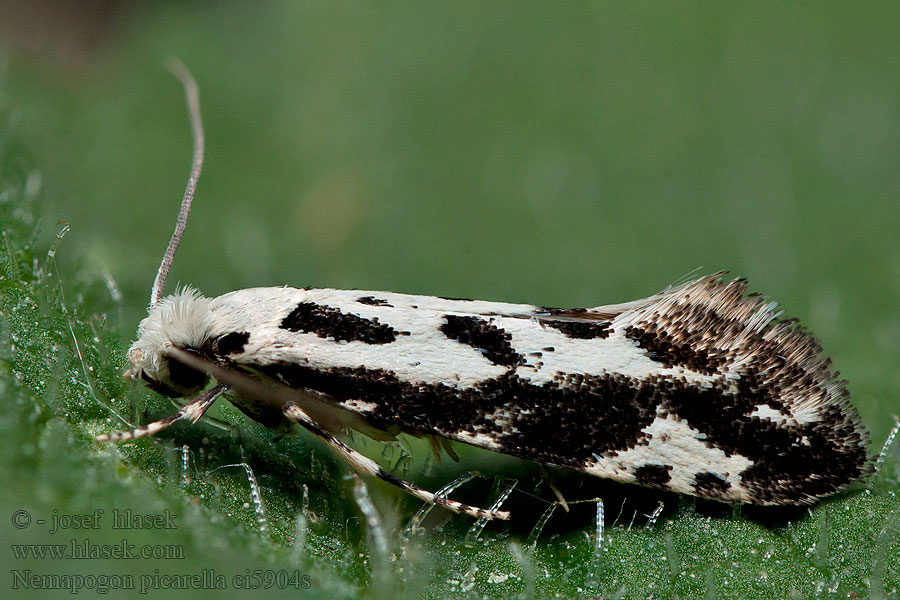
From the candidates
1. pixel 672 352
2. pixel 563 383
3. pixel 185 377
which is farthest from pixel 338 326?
pixel 672 352

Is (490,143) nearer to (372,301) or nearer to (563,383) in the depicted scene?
(372,301)

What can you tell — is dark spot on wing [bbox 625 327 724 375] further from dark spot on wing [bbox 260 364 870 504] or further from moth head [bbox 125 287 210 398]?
moth head [bbox 125 287 210 398]

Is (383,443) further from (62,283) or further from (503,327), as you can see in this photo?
(62,283)

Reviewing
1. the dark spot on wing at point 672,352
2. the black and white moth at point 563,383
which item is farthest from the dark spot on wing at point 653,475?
the dark spot on wing at point 672,352

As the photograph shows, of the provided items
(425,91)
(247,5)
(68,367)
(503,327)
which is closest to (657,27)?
(425,91)

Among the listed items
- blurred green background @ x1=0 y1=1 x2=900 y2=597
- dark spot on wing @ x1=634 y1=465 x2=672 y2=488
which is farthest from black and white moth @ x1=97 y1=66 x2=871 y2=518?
blurred green background @ x1=0 y1=1 x2=900 y2=597

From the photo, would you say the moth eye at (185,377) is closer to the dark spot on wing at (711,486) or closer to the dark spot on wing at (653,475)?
the dark spot on wing at (653,475)
